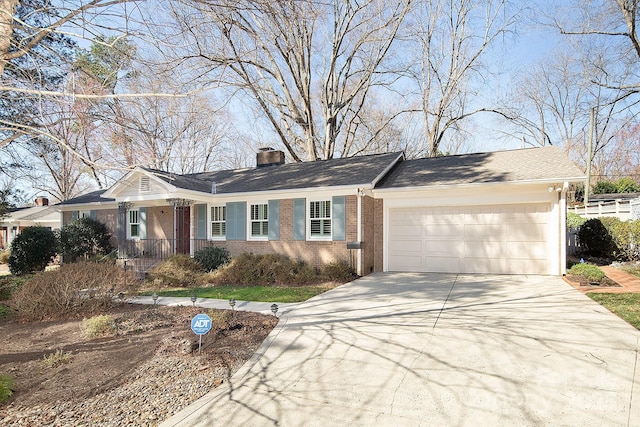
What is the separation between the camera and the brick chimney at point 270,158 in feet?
60.1

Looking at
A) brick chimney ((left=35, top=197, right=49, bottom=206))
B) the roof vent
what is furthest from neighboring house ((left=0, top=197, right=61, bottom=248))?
the roof vent

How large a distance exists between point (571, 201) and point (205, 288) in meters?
30.8

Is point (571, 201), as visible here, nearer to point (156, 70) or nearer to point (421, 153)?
point (421, 153)

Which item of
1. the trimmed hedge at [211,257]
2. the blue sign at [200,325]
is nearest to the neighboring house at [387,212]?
the trimmed hedge at [211,257]

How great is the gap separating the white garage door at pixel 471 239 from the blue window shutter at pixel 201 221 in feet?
25.1

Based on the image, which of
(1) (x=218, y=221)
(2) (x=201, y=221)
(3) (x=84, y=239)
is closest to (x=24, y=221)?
(3) (x=84, y=239)

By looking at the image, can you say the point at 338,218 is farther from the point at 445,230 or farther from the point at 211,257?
the point at 211,257

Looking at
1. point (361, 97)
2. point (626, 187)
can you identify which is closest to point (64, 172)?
point (361, 97)

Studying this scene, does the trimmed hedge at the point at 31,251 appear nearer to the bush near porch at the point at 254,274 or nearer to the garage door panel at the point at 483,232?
the bush near porch at the point at 254,274

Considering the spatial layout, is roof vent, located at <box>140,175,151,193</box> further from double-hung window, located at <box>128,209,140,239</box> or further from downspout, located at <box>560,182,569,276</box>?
downspout, located at <box>560,182,569,276</box>

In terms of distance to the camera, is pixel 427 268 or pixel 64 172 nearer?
pixel 427 268

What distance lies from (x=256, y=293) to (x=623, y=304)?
7.83 metres

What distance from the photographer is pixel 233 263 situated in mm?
12109

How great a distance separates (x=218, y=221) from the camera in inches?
587
